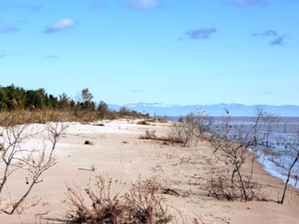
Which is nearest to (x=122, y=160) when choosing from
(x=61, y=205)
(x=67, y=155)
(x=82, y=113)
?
(x=67, y=155)

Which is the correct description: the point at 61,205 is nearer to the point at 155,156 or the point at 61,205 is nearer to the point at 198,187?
the point at 198,187

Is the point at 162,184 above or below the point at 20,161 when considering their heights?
below

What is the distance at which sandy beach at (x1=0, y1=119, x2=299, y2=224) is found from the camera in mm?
8492

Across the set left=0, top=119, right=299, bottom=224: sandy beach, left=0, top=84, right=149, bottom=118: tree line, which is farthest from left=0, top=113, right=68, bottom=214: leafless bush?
left=0, top=84, right=149, bottom=118: tree line

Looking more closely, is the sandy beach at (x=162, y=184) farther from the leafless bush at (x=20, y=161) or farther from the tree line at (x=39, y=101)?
the tree line at (x=39, y=101)

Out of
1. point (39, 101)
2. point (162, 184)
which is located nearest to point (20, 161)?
point (162, 184)

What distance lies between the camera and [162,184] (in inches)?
462

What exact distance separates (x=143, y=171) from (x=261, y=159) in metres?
9.15

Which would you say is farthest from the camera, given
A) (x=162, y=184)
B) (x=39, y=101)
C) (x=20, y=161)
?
(x=39, y=101)

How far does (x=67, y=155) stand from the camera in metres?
16.1

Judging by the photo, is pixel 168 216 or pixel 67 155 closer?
pixel 168 216

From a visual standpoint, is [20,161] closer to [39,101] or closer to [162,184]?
[162,184]

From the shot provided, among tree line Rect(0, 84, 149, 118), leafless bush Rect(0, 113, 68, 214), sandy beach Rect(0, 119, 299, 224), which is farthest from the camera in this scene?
tree line Rect(0, 84, 149, 118)

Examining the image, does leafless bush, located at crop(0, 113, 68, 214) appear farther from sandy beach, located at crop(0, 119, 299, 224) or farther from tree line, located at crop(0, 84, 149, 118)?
tree line, located at crop(0, 84, 149, 118)
